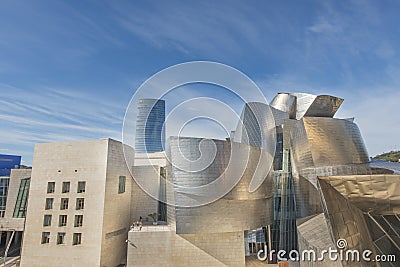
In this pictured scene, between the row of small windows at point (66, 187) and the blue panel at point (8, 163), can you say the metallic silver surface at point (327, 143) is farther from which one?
the blue panel at point (8, 163)

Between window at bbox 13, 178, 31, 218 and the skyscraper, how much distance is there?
3761 centimetres

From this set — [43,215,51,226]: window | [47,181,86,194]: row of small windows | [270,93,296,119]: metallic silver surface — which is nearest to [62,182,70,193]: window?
[47,181,86,194]: row of small windows

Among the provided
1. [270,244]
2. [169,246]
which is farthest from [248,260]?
[169,246]

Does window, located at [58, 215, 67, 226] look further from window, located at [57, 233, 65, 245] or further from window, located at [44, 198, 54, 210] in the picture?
window, located at [44, 198, 54, 210]

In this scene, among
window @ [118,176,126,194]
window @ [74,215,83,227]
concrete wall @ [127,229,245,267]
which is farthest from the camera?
window @ [118,176,126,194]

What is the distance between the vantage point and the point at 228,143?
1852 cm

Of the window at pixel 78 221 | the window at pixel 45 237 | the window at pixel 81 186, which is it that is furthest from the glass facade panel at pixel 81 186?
the window at pixel 45 237

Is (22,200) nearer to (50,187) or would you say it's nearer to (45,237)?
(50,187)

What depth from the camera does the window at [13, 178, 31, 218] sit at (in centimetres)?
2431

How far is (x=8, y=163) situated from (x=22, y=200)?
15.5 metres

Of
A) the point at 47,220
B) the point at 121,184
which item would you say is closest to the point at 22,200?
the point at 47,220

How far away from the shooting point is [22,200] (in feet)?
80.9

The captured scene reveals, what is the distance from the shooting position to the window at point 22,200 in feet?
79.8

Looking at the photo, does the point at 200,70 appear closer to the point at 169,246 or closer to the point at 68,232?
the point at 169,246
